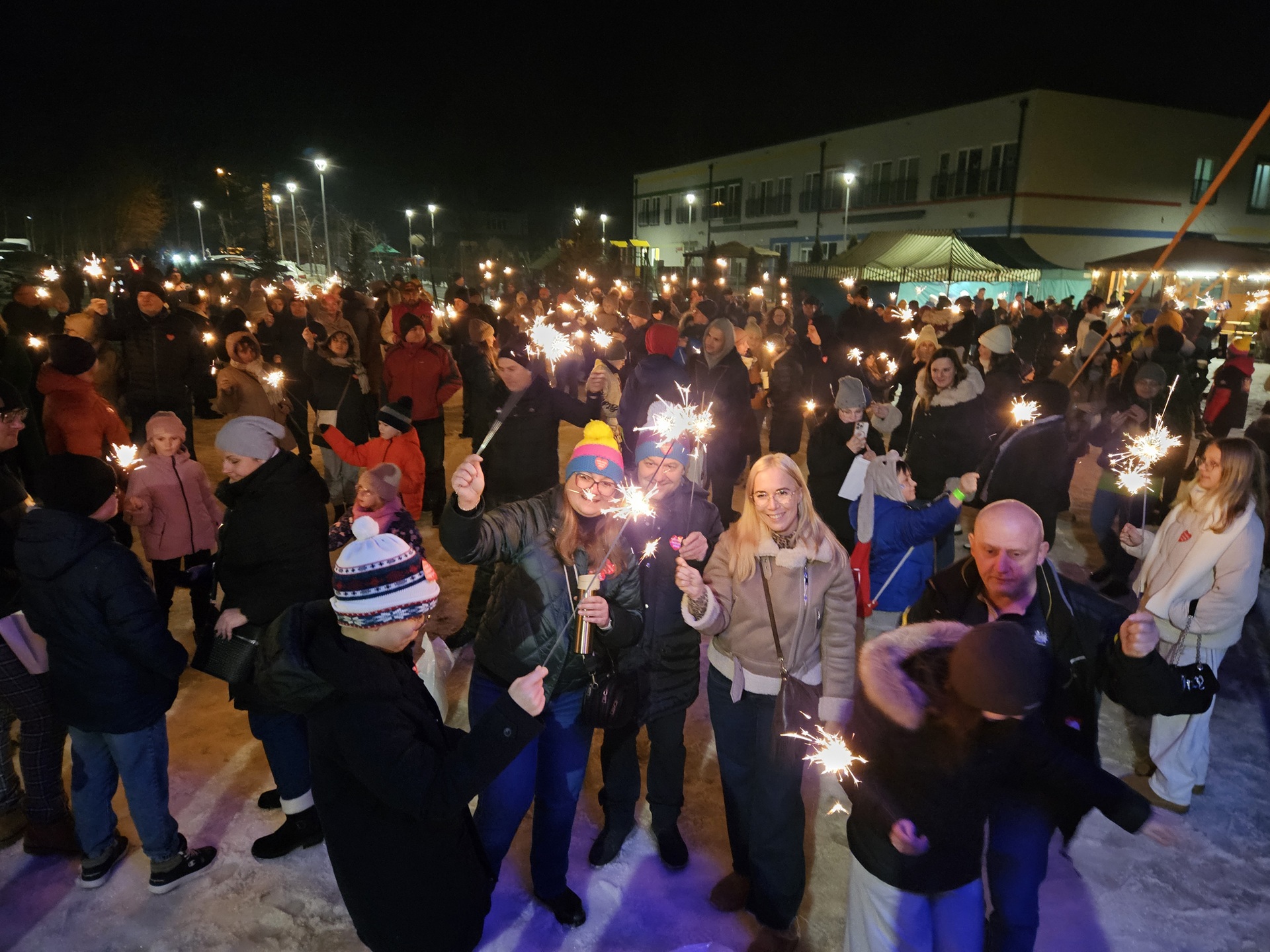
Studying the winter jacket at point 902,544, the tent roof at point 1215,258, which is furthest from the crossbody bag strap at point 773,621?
the tent roof at point 1215,258

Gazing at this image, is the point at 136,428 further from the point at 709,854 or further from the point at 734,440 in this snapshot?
the point at 709,854

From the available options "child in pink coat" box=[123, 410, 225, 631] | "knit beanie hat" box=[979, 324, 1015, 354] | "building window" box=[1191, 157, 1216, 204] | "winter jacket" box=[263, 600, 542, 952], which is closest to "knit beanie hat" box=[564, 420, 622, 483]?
"winter jacket" box=[263, 600, 542, 952]

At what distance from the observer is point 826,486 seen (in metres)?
5.51

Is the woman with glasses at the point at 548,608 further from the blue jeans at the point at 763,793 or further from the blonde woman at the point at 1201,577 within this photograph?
the blonde woman at the point at 1201,577

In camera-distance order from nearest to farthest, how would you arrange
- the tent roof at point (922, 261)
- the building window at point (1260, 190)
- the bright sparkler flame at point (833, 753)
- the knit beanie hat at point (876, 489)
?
the bright sparkler flame at point (833, 753), the knit beanie hat at point (876, 489), the tent roof at point (922, 261), the building window at point (1260, 190)

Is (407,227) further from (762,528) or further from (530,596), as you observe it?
(762,528)

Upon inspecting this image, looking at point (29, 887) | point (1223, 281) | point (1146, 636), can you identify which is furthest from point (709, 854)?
point (1223, 281)

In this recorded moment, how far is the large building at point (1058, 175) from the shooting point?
30391 millimetres

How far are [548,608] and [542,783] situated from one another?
81 cm

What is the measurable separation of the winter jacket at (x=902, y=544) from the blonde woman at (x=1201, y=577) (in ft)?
3.04

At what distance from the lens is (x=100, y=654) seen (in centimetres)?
302

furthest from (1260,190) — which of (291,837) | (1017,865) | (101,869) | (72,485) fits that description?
(101,869)

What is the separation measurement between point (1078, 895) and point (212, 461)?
34.4 ft

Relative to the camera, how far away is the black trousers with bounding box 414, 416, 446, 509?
24.9ft
